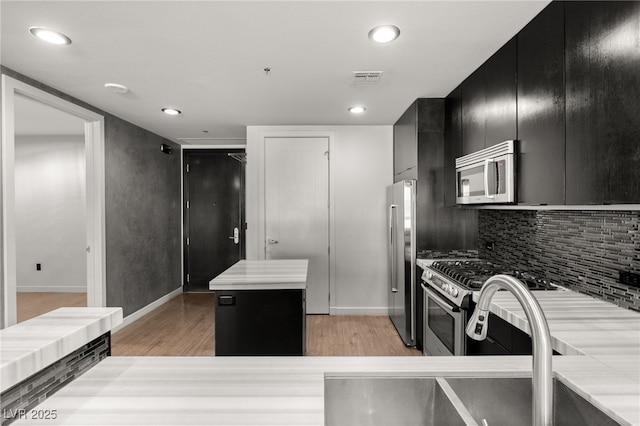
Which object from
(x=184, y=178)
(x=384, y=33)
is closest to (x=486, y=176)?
(x=384, y=33)

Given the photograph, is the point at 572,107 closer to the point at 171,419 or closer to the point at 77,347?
the point at 171,419

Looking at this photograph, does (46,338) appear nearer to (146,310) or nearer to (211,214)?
(146,310)

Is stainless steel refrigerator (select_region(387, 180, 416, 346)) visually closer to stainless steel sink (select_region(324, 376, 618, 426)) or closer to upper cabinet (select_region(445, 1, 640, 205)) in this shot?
upper cabinet (select_region(445, 1, 640, 205))

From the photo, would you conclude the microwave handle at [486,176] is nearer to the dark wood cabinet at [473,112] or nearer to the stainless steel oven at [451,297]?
the dark wood cabinet at [473,112]

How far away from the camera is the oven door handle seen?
7.17 feet

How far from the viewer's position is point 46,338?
0.92 m

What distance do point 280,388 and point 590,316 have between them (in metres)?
1.47

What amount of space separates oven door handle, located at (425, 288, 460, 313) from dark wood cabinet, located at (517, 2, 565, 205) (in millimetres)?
Answer: 772

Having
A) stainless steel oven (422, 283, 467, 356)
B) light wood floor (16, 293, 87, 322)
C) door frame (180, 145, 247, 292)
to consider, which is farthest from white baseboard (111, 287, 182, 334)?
stainless steel oven (422, 283, 467, 356)

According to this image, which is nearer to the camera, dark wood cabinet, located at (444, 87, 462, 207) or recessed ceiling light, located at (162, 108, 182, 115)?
dark wood cabinet, located at (444, 87, 462, 207)

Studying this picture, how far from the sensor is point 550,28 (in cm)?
168

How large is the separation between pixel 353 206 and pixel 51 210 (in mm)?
4893

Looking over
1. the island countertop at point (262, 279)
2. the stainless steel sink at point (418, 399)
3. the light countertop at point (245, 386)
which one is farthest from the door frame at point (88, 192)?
the stainless steel sink at point (418, 399)

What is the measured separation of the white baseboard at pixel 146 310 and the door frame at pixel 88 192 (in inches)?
19.4
